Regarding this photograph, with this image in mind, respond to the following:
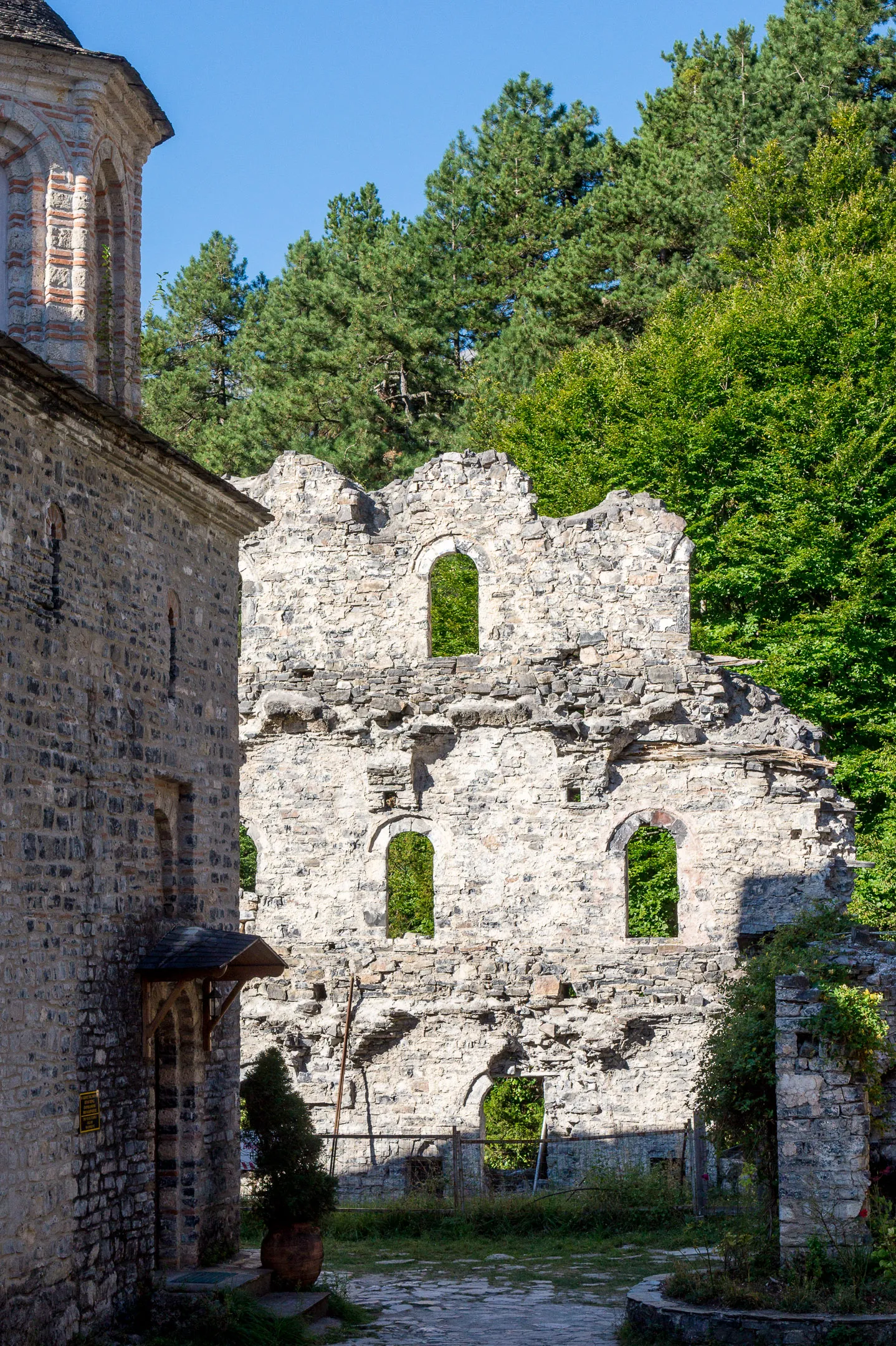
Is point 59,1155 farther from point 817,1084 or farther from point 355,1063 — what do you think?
point 355,1063

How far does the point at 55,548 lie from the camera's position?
37.5 ft

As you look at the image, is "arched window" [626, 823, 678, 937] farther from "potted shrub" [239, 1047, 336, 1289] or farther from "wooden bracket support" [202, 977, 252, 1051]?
"wooden bracket support" [202, 977, 252, 1051]

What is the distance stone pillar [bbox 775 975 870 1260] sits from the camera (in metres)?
12.1

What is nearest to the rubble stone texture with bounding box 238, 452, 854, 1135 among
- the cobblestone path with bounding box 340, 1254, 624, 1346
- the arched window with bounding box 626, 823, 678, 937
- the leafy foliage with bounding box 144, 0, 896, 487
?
the cobblestone path with bounding box 340, 1254, 624, 1346

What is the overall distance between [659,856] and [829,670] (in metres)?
4.62

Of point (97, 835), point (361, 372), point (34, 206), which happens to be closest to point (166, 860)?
point (97, 835)

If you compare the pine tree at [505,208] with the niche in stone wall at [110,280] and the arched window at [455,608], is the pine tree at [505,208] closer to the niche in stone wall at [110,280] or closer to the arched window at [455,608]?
the arched window at [455,608]

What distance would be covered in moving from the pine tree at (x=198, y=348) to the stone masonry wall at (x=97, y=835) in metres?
25.1

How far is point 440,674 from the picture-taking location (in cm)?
2038

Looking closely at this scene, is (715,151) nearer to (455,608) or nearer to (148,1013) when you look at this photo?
(455,608)

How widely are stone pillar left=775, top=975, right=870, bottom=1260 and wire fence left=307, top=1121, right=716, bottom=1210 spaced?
5.98m

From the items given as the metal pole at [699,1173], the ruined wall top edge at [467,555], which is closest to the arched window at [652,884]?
the ruined wall top edge at [467,555]

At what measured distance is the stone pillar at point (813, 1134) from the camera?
1212 cm

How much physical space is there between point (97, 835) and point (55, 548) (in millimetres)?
2063
